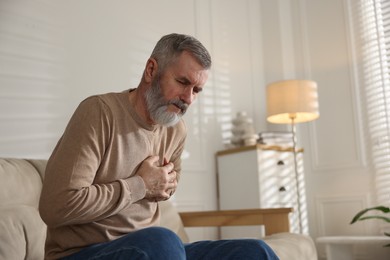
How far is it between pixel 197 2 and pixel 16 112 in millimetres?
1582

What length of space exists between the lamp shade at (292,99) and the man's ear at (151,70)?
1.67m

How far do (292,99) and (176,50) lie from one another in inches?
67.6

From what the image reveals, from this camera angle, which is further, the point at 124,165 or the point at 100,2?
the point at 100,2

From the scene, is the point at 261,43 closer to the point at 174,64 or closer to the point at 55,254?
the point at 174,64

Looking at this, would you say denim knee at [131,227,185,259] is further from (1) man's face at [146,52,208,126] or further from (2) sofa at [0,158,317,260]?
(2) sofa at [0,158,317,260]

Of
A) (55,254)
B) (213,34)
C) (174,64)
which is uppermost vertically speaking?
(213,34)

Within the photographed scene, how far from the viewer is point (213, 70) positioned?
3217mm

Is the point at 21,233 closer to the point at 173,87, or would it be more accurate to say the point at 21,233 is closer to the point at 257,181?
the point at 173,87

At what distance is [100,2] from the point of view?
2604mm

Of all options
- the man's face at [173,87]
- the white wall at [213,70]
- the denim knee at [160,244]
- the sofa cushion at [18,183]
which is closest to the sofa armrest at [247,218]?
the white wall at [213,70]

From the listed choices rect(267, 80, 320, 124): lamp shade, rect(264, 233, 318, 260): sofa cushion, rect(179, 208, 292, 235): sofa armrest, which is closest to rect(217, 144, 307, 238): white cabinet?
rect(267, 80, 320, 124): lamp shade

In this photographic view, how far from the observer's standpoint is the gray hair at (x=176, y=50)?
1196mm

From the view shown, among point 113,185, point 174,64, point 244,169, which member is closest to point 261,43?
point 244,169

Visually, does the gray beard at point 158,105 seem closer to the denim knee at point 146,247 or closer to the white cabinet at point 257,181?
the denim knee at point 146,247
